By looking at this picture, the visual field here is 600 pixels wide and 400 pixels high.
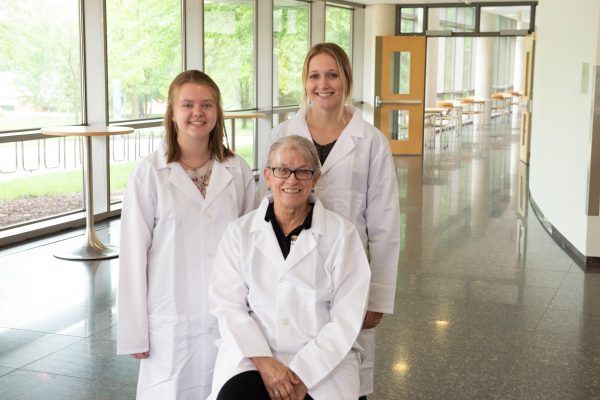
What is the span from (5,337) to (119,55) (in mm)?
4801

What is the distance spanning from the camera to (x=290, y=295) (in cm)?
249

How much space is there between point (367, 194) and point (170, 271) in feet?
2.43

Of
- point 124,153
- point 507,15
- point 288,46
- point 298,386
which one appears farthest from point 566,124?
point 507,15

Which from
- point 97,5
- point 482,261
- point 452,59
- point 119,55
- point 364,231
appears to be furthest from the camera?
point 452,59

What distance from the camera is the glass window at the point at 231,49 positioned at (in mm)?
10688

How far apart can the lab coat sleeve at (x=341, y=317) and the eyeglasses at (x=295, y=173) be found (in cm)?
22

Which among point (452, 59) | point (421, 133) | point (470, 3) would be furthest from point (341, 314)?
point (452, 59)

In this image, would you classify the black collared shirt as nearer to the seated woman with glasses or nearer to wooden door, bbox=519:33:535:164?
the seated woman with glasses

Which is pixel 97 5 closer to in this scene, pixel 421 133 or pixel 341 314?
pixel 341 314

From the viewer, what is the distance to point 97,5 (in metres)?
8.05

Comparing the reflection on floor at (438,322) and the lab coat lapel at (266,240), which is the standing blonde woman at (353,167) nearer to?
the lab coat lapel at (266,240)

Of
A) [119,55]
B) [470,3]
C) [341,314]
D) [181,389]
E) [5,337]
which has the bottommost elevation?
[5,337]

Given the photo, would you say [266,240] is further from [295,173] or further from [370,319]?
Answer: [370,319]

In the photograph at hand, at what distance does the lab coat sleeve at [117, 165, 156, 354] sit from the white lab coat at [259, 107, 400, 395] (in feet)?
1.56
